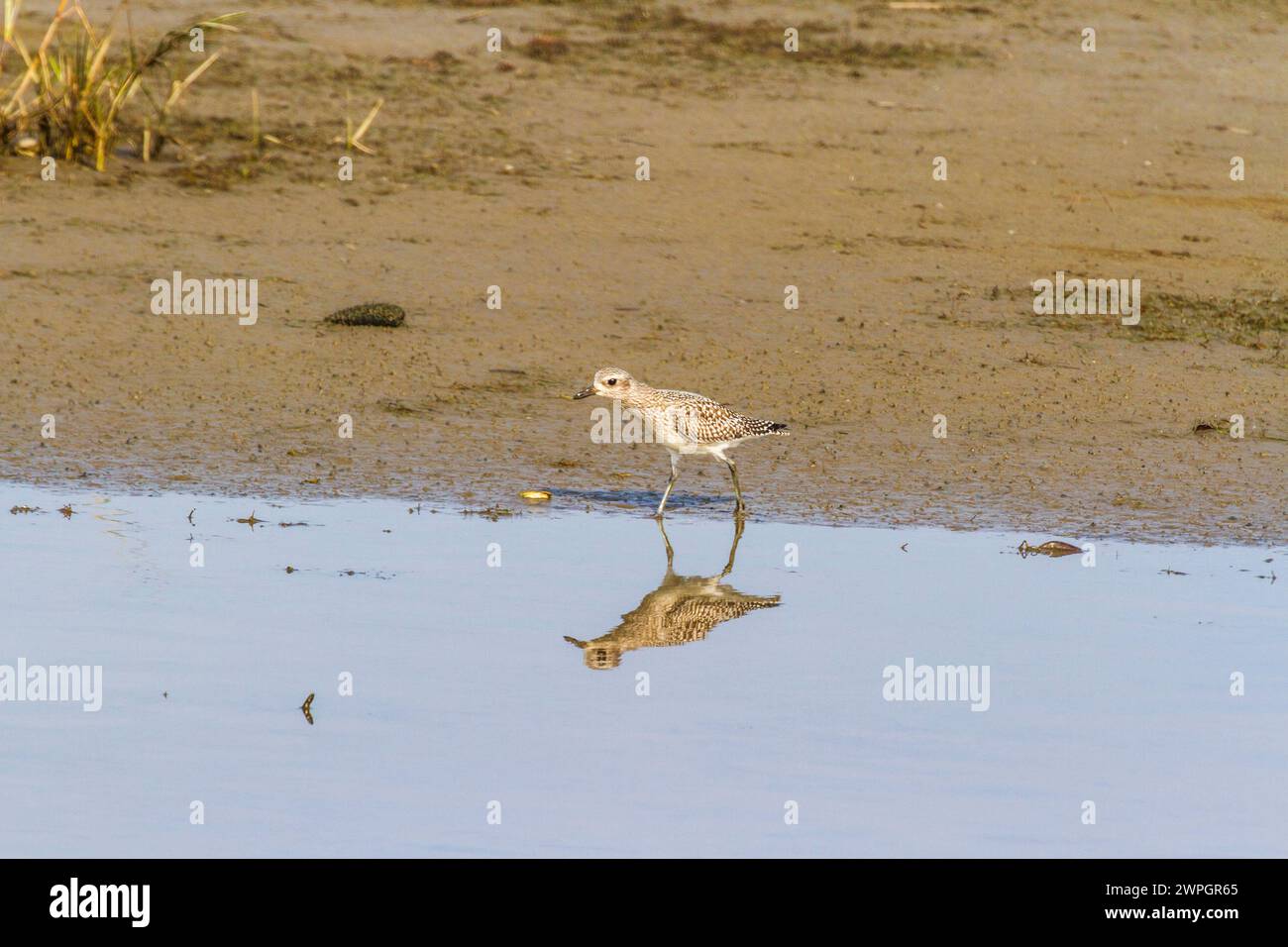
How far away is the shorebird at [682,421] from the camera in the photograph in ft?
33.8

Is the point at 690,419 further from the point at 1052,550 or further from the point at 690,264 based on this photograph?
the point at 690,264

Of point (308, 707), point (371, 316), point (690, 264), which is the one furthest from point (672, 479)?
point (690, 264)

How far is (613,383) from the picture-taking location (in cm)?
1057

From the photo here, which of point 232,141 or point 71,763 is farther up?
point 232,141

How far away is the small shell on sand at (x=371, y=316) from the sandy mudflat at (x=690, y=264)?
99mm

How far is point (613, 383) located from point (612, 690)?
130 inches

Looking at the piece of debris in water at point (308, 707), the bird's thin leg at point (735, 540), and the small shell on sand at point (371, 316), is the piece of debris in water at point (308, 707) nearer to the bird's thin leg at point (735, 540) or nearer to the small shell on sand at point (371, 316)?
the bird's thin leg at point (735, 540)

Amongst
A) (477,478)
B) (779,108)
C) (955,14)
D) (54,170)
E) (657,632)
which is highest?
(955,14)

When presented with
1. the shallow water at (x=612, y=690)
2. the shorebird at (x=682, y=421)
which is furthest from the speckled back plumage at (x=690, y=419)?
the shallow water at (x=612, y=690)

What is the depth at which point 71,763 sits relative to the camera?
6.64 metres

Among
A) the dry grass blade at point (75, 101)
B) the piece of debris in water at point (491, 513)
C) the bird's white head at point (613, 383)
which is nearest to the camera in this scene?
the piece of debris in water at point (491, 513)

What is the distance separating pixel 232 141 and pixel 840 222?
4.50 metres

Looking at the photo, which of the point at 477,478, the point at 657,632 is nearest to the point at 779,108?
the point at 477,478

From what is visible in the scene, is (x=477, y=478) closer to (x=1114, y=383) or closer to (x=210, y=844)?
(x=1114, y=383)
